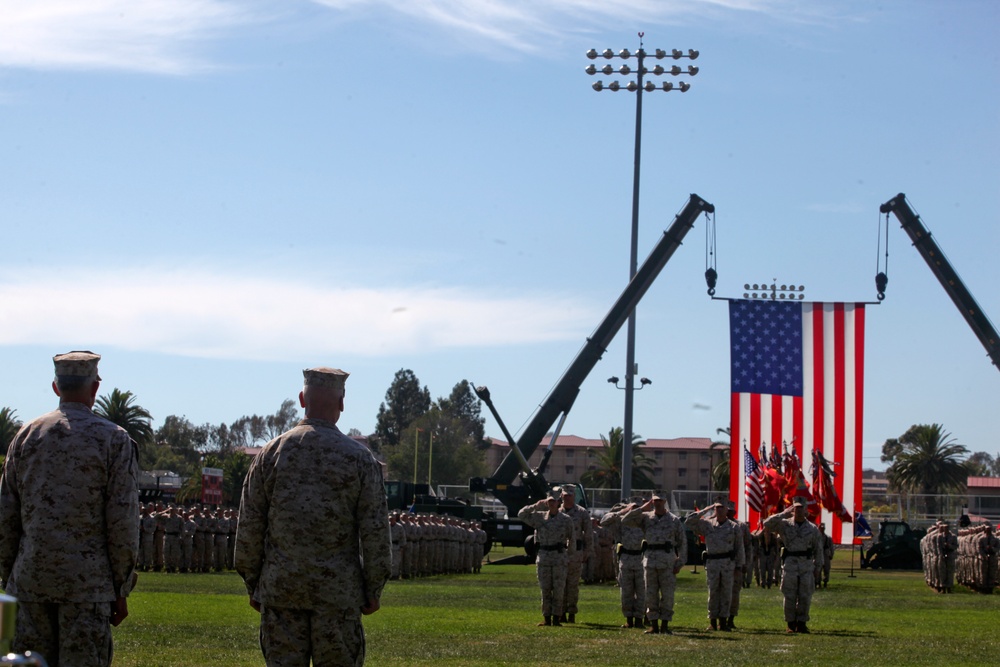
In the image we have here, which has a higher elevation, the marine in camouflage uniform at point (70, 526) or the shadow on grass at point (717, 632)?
the marine in camouflage uniform at point (70, 526)

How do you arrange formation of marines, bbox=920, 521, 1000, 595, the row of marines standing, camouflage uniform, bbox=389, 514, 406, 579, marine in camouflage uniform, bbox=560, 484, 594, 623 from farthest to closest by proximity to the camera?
formation of marines, bbox=920, 521, 1000, 595
camouflage uniform, bbox=389, 514, 406, 579
marine in camouflage uniform, bbox=560, 484, 594, 623
the row of marines standing

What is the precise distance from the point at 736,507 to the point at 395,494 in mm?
12835

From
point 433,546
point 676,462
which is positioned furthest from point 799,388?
point 676,462

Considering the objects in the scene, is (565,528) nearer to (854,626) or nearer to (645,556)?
(645,556)

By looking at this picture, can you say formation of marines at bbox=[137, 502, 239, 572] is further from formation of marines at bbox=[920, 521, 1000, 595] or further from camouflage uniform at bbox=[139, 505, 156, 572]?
formation of marines at bbox=[920, 521, 1000, 595]

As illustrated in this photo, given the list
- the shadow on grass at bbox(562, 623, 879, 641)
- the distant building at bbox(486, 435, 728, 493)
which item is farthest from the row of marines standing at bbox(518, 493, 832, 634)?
the distant building at bbox(486, 435, 728, 493)

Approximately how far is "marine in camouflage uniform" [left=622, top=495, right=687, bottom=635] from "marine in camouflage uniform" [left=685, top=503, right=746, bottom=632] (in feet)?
1.70

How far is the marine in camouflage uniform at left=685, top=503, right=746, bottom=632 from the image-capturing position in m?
19.1

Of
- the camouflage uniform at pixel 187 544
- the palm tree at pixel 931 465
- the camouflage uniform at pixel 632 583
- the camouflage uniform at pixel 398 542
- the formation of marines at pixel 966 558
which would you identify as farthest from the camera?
the palm tree at pixel 931 465

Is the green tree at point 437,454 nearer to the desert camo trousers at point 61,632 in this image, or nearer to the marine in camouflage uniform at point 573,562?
the marine in camouflage uniform at point 573,562

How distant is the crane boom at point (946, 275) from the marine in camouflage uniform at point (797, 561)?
28.1 m

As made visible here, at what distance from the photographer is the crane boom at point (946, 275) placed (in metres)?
45.4

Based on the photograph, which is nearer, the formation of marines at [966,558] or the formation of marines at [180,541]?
the formation of marines at [180,541]

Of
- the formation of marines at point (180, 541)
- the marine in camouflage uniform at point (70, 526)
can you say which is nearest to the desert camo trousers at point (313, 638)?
the marine in camouflage uniform at point (70, 526)
